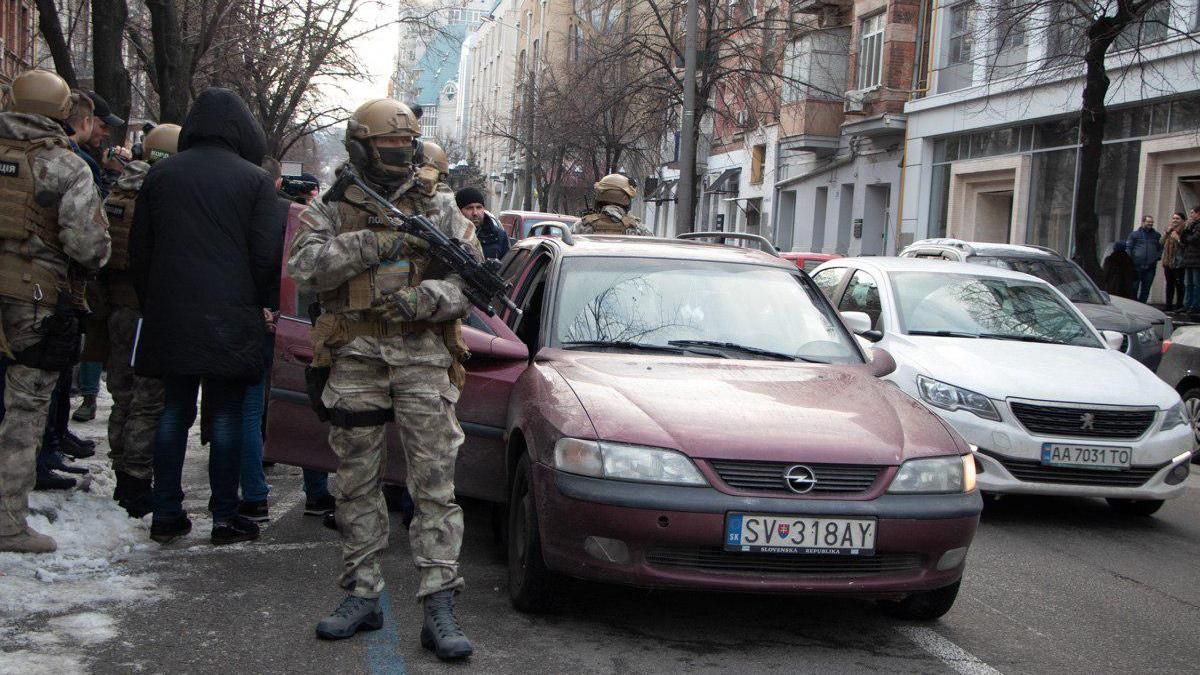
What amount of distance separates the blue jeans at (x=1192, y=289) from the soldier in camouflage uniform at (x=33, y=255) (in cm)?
1748

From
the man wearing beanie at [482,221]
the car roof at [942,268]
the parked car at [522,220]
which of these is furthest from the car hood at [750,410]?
the parked car at [522,220]

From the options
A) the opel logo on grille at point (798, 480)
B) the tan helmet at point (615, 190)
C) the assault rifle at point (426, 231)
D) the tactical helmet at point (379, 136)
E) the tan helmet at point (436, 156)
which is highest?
the tan helmet at point (615, 190)

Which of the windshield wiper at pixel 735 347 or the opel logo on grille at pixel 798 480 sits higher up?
the windshield wiper at pixel 735 347

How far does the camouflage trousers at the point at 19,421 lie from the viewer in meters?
5.52

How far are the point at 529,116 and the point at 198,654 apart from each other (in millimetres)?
38595

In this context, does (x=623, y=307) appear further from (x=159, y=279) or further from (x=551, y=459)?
(x=159, y=279)

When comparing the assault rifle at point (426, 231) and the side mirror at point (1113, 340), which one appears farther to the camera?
the side mirror at point (1113, 340)

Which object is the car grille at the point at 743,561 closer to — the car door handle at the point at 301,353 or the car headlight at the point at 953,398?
the car door handle at the point at 301,353

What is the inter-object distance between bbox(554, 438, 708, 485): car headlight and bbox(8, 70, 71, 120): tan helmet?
2790 mm

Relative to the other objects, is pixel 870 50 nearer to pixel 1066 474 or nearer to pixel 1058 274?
pixel 1058 274

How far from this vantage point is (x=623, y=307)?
19.7ft

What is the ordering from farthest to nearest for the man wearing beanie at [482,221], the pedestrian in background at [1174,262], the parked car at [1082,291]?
the pedestrian in background at [1174,262] < the parked car at [1082,291] < the man wearing beanie at [482,221]

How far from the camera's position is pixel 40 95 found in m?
5.62

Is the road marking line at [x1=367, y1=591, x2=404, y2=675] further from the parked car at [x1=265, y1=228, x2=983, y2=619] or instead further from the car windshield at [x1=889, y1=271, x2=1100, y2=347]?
the car windshield at [x1=889, y1=271, x2=1100, y2=347]
